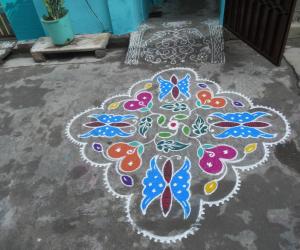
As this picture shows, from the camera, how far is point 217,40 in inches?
163

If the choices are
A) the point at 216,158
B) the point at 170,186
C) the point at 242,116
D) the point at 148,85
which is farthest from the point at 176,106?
the point at 170,186

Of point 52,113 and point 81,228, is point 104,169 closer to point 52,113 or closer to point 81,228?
point 81,228

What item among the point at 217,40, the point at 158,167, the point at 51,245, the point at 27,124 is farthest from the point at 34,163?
the point at 217,40

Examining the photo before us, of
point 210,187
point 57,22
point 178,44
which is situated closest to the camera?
point 210,187

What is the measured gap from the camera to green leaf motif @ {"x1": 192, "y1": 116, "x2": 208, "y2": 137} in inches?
116

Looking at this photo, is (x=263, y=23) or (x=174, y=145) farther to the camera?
(x=263, y=23)

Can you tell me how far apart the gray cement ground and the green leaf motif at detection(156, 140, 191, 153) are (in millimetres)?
678

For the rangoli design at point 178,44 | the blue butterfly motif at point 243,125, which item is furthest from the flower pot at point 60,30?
the blue butterfly motif at point 243,125

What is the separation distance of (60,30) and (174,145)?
2.70 meters

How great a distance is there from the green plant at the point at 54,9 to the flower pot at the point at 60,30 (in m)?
0.09

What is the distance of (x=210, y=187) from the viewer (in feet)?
7.97

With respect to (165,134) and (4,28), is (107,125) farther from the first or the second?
(4,28)

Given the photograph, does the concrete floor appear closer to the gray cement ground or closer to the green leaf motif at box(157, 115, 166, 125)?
the gray cement ground

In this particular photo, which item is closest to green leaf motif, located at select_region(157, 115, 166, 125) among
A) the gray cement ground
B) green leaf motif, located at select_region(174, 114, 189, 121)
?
green leaf motif, located at select_region(174, 114, 189, 121)
